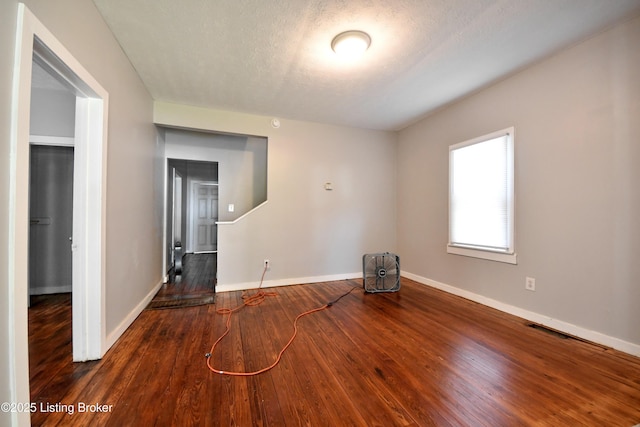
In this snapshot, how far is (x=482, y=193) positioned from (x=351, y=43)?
2217 millimetres

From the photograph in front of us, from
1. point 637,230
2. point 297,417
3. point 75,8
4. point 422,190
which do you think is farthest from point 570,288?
point 75,8

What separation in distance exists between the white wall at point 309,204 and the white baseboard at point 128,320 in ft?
2.74

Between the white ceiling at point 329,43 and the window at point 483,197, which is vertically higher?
the white ceiling at point 329,43

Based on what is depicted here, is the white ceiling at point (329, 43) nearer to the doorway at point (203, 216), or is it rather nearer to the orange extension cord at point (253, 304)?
the orange extension cord at point (253, 304)

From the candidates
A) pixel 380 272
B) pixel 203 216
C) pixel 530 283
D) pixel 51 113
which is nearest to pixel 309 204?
pixel 380 272

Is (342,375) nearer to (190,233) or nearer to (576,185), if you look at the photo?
(576,185)

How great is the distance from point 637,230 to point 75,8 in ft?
13.2

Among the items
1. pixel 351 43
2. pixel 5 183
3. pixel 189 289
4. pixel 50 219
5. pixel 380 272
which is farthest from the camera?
pixel 189 289

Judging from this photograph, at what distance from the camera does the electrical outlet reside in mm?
2436

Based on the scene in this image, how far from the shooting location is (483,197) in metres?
2.92

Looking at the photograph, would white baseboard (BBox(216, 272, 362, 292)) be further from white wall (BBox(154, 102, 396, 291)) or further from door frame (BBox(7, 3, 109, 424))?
door frame (BBox(7, 3, 109, 424))

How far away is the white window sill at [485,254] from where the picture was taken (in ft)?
8.57

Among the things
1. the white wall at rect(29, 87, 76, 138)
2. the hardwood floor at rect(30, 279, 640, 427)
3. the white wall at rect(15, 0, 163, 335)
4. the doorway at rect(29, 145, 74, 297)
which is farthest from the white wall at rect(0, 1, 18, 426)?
the doorway at rect(29, 145, 74, 297)

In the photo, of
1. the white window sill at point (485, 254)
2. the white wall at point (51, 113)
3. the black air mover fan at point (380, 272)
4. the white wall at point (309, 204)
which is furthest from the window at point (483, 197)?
the white wall at point (51, 113)
